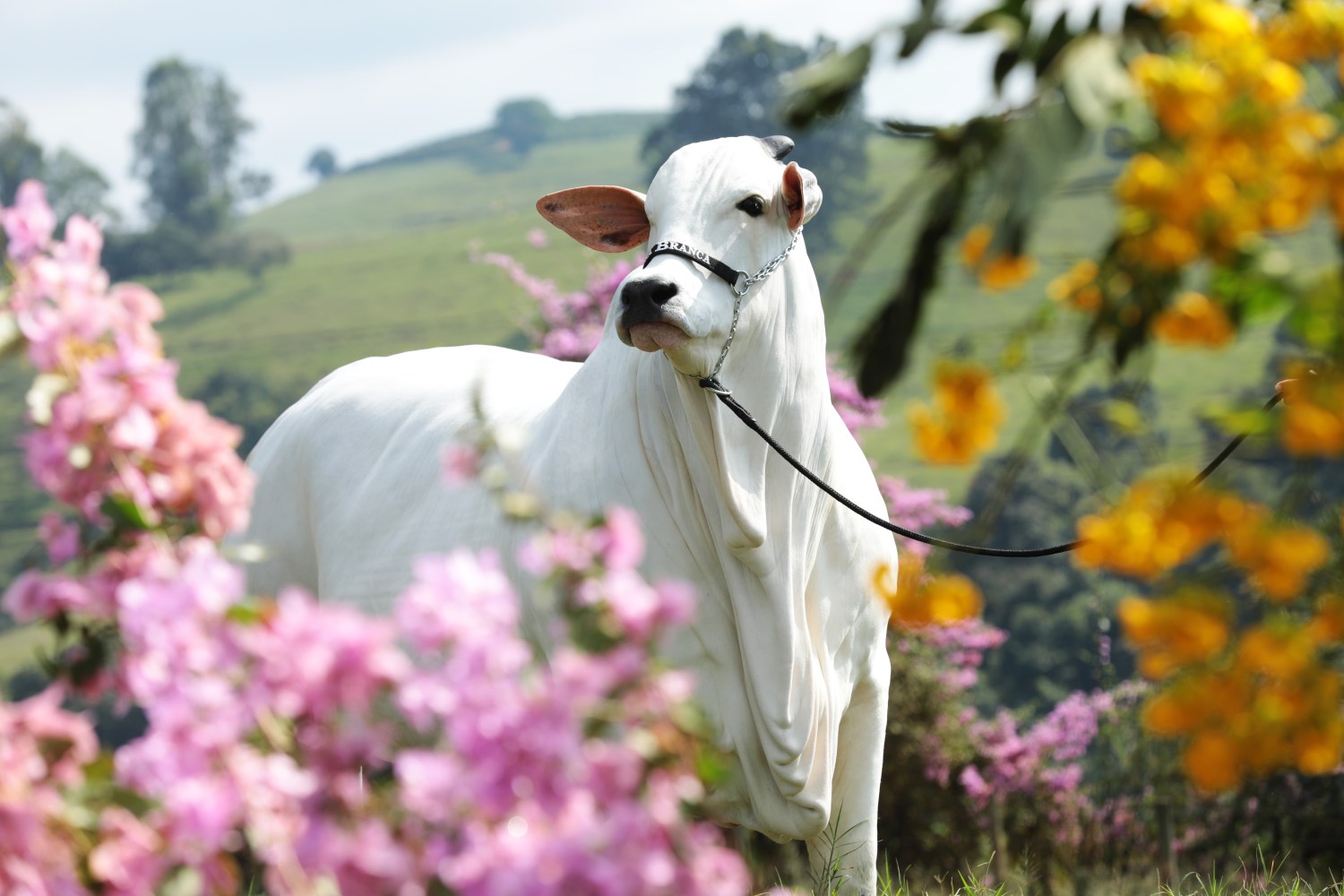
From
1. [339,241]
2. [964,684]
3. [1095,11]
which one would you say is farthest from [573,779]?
[339,241]

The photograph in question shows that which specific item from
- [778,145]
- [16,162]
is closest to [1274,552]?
[778,145]

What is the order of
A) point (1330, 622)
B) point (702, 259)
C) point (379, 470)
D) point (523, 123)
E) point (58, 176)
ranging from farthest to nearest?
point (523, 123) < point (58, 176) < point (379, 470) < point (702, 259) < point (1330, 622)

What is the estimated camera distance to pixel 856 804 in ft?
14.4

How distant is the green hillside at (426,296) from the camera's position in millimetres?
35719

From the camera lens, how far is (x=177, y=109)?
86.5 meters

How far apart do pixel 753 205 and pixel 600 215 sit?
554mm

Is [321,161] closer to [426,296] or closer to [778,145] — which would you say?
[426,296]

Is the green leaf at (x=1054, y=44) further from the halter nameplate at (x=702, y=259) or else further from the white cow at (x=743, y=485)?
the halter nameplate at (x=702, y=259)

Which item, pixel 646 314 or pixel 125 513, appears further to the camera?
pixel 646 314

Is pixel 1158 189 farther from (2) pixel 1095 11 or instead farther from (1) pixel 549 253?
(1) pixel 549 253

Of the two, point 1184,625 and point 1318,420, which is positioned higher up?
point 1318,420

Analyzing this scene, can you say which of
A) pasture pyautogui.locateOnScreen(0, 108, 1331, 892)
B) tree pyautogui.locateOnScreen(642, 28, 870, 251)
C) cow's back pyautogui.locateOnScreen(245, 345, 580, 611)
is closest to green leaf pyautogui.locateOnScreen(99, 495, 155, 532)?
cow's back pyautogui.locateOnScreen(245, 345, 580, 611)

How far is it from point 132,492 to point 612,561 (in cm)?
66

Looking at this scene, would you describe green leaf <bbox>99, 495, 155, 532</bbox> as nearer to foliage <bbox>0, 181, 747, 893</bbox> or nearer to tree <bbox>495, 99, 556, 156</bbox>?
foliage <bbox>0, 181, 747, 893</bbox>
